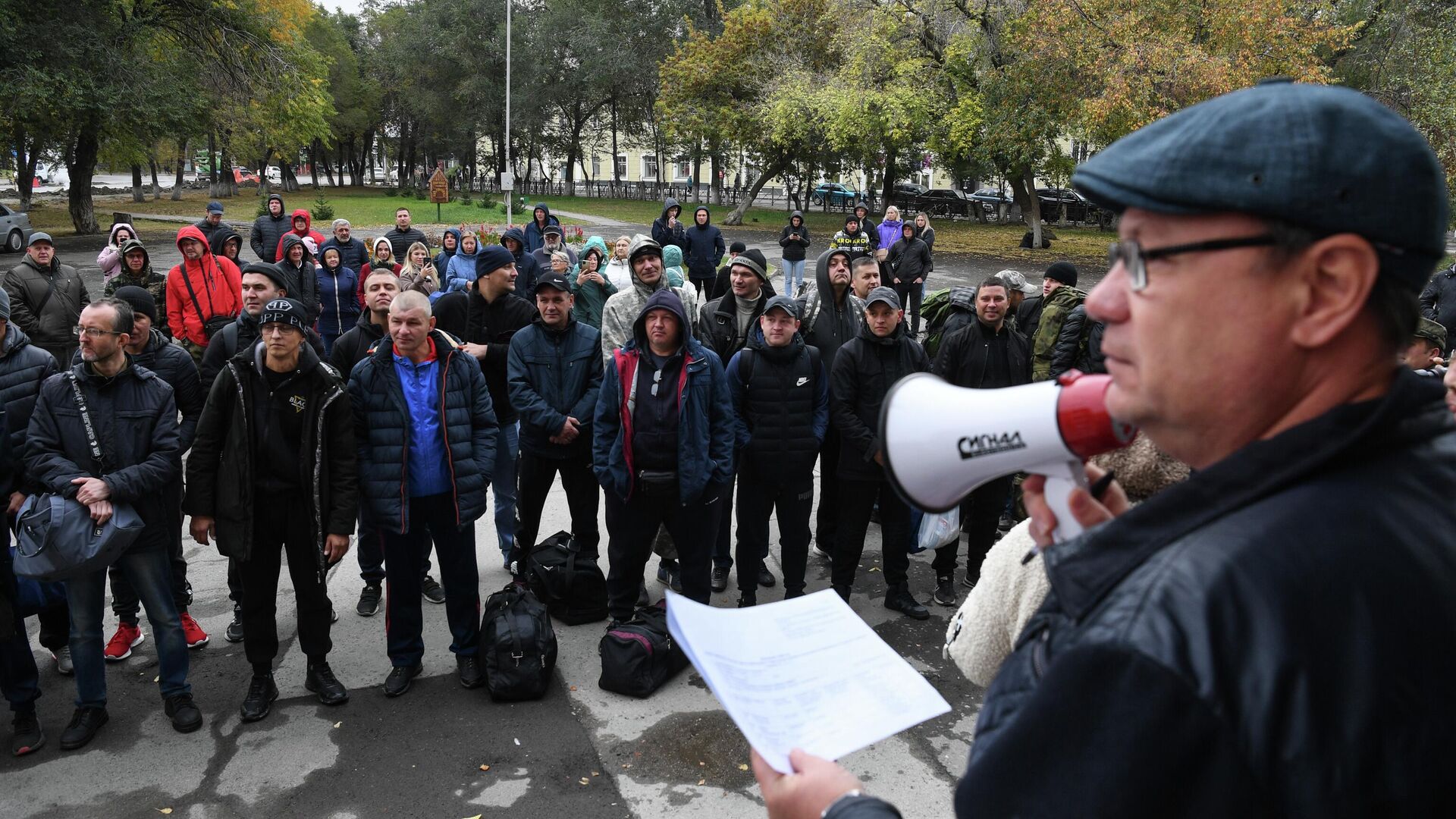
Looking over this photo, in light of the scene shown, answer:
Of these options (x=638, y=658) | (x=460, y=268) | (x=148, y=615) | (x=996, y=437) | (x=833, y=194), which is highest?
→ (x=833, y=194)

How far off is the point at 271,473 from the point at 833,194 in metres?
46.3

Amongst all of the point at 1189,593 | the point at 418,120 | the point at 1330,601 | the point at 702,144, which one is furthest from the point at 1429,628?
the point at 418,120

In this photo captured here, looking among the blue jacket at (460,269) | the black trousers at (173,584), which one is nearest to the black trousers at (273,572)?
the black trousers at (173,584)

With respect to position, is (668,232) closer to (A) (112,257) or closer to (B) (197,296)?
(A) (112,257)

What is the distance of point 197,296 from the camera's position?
26.8 ft

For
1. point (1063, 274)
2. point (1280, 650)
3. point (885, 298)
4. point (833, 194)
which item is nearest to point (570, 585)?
point (885, 298)

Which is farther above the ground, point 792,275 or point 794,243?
point 794,243

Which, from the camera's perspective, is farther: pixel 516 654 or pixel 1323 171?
pixel 516 654

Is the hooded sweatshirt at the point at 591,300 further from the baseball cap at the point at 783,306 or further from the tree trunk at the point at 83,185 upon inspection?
the tree trunk at the point at 83,185

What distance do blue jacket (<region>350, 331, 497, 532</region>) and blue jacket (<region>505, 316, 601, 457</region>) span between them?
949 mm

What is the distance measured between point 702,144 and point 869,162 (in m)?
12.6

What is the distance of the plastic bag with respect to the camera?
19.0 ft

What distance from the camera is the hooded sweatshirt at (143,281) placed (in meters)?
Result: 8.30

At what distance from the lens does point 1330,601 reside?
854 millimetres
